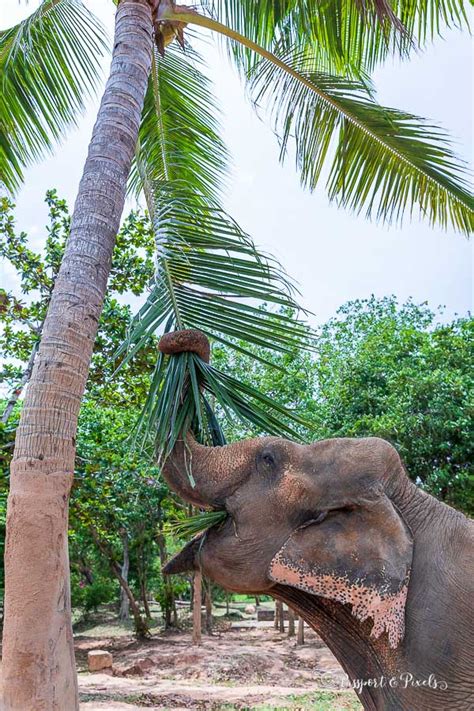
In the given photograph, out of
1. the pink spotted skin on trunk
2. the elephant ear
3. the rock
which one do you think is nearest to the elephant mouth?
the elephant ear

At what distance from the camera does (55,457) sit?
8.59 ft

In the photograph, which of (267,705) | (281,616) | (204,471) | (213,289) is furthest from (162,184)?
(281,616)

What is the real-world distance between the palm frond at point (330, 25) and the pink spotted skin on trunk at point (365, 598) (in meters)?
3.54

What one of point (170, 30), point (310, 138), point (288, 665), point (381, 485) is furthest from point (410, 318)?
point (381, 485)

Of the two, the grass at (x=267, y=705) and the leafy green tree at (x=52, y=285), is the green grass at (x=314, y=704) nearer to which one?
the grass at (x=267, y=705)

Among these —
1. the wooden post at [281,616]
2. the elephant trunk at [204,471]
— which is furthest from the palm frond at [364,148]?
the wooden post at [281,616]

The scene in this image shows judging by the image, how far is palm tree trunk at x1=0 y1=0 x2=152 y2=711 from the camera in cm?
238

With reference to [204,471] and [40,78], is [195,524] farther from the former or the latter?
[40,78]

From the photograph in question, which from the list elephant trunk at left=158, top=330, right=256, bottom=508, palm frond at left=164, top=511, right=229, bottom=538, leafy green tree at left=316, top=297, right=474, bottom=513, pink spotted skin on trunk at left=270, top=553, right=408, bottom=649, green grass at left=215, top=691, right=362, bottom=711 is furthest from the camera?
leafy green tree at left=316, top=297, right=474, bottom=513

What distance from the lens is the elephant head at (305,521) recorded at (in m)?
2.65

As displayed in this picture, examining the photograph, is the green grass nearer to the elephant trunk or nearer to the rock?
the rock

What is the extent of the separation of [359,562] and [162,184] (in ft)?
8.74

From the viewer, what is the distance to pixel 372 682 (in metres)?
2.76

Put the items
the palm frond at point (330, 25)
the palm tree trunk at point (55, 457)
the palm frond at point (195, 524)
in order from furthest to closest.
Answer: the palm frond at point (330, 25), the palm frond at point (195, 524), the palm tree trunk at point (55, 457)
